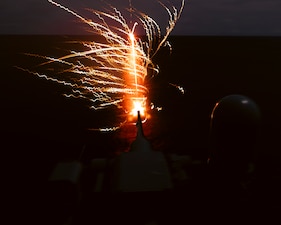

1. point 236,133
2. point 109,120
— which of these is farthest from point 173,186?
point 109,120

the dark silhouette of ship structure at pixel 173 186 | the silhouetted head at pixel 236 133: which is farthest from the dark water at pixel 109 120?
the silhouetted head at pixel 236 133

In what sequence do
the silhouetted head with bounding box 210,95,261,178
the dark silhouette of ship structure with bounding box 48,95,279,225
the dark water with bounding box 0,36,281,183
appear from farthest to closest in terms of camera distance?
the dark water with bounding box 0,36,281,183, the silhouetted head with bounding box 210,95,261,178, the dark silhouette of ship structure with bounding box 48,95,279,225

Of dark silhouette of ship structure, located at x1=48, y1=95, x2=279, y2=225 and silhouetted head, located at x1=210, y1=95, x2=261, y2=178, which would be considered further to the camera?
silhouetted head, located at x1=210, y1=95, x2=261, y2=178

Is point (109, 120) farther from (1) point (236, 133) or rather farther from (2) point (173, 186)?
(1) point (236, 133)

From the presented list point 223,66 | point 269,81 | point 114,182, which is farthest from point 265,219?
point 223,66

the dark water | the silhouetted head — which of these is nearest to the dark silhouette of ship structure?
the silhouetted head

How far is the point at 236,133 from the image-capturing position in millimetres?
12609

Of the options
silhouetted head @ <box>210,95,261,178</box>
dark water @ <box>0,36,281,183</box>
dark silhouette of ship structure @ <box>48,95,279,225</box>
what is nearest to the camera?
dark silhouette of ship structure @ <box>48,95,279,225</box>

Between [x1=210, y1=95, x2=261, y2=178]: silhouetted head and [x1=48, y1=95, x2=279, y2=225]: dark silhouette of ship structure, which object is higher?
[x1=210, y1=95, x2=261, y2=178]: silhouetted head

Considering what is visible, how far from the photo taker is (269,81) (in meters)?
63.8

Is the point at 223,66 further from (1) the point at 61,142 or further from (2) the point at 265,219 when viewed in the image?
(2) the point at 265,219

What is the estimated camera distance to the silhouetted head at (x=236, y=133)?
12.6 m

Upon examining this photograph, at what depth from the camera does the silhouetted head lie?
12.6 m

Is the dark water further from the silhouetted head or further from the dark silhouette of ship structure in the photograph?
the silhouetted head
